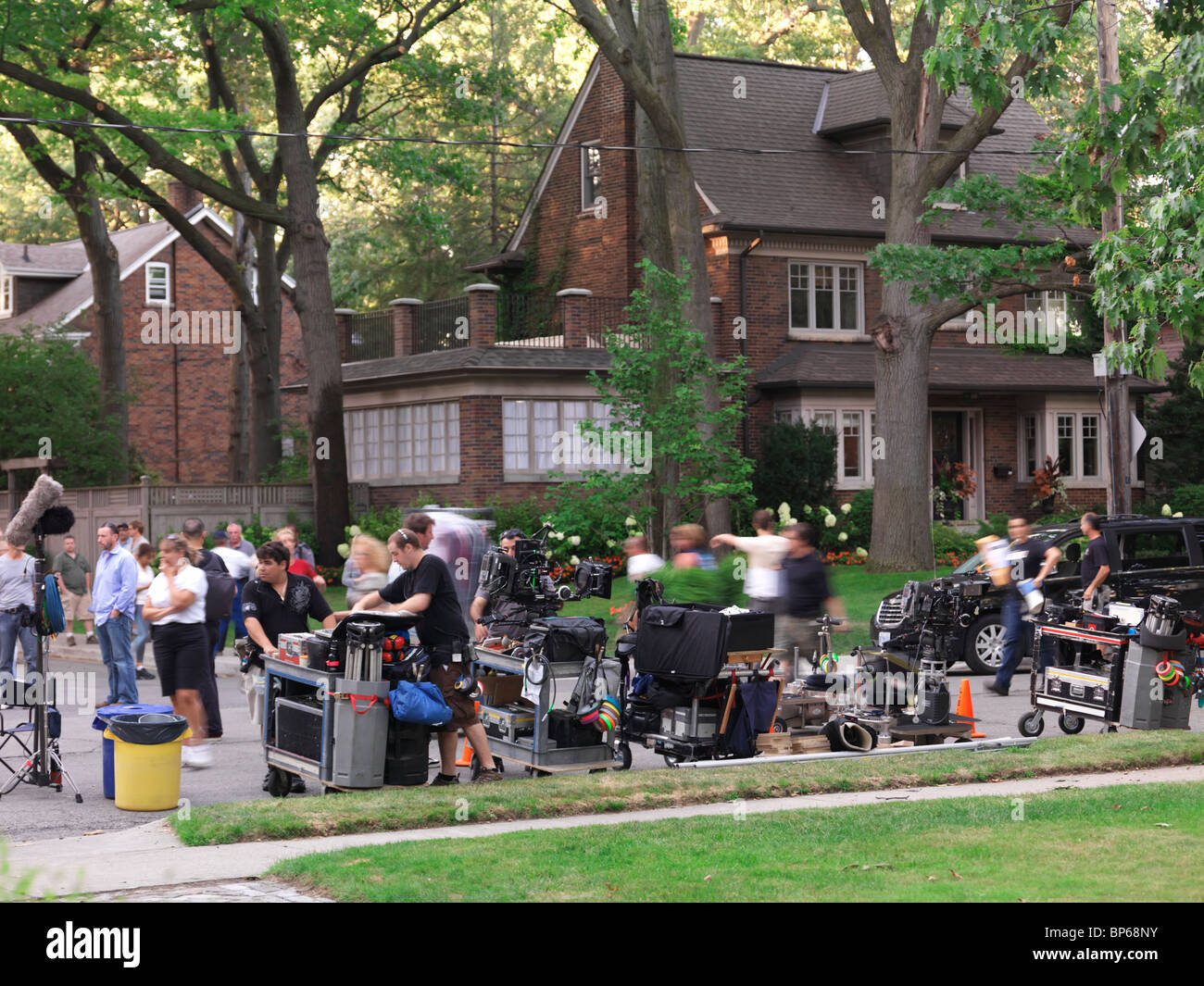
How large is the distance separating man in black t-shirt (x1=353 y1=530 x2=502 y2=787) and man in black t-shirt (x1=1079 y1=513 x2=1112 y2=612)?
367 inches

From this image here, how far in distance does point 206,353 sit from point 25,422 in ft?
39.8

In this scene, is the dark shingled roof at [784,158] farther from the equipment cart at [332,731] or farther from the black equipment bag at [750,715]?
the equipment cart at [332,731]

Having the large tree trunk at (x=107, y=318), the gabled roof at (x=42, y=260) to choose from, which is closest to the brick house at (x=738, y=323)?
the large tree trunk at (x=107, y=318)

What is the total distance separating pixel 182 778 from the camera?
12.5 m

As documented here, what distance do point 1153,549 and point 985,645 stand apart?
93.3 inches

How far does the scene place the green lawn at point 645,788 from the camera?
9664 mm

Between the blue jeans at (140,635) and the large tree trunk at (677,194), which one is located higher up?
the large tree trunk at (677,194)

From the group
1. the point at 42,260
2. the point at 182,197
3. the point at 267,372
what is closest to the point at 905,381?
the point at 267,372

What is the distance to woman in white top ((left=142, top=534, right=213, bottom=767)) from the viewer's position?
1243 centimetres

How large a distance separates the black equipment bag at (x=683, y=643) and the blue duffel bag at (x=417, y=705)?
195 centimetres

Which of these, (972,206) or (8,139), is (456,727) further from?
(8,139)

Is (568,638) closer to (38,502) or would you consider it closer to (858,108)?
(38,502)
